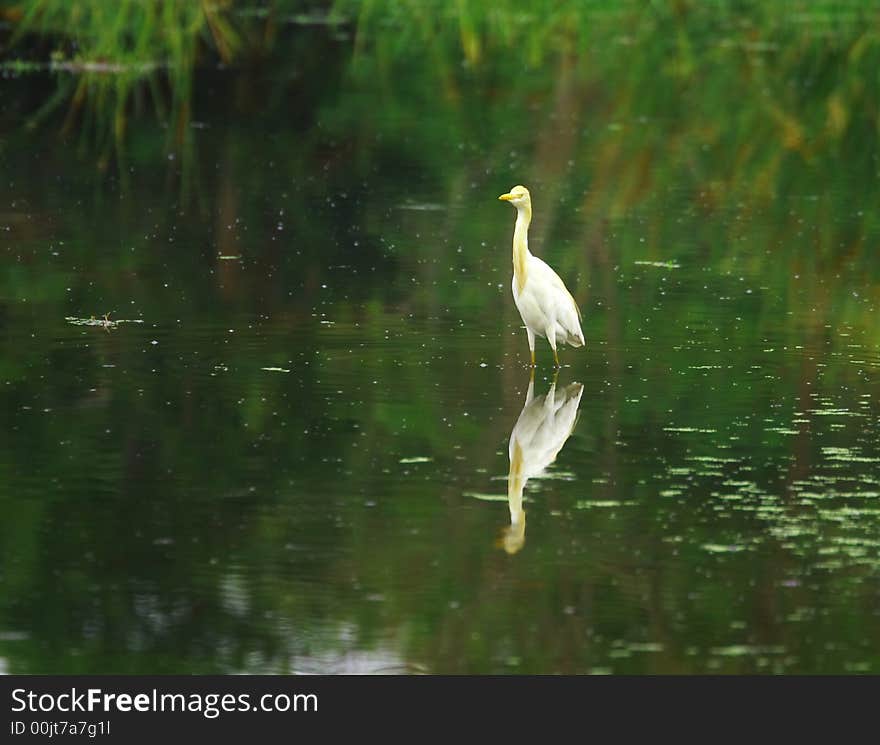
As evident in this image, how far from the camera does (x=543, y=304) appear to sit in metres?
11.7

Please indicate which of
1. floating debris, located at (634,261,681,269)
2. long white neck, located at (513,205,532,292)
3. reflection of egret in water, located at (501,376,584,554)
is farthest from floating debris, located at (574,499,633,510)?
floating debris, located at (634,261,681,269)

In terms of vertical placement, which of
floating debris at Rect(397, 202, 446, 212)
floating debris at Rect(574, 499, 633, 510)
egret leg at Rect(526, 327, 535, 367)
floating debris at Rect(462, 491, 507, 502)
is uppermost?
floating debris at Rect(574, 499, 633, 510)

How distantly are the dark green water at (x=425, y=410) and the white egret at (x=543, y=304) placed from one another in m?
0.22

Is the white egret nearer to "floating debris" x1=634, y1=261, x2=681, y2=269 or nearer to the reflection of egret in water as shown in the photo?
the reflection of egret in water

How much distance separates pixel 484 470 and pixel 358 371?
2.13 metres

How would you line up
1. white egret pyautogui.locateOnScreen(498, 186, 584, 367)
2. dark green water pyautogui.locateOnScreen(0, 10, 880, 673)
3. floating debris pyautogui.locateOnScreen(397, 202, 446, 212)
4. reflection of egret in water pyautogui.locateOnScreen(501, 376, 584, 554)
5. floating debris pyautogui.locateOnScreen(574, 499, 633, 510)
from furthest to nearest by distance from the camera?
1. floating debris pyautogui.locateOnScreen(397, 202, 446, 212)
2. white egret pyautogui.locateOnScreen(498, 186, 584, 367)
3. floating debris pyautogui.locateOnScreen(574, 499, 633, 510)
4. reflection of egret in water pyautogui.locateOnScreen(501, 376, 584, 554)
5. dark green water pyautogui.locateOnScreen(0, 10, 880, 673)

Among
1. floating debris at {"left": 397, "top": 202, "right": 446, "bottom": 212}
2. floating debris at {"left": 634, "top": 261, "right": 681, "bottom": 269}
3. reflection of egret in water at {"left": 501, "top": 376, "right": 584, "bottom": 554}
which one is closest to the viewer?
reflection of egret in water at {"left": 501, "top": 376, "right": 584, "bottom": 554}

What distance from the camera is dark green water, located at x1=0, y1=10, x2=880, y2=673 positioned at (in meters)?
7.37

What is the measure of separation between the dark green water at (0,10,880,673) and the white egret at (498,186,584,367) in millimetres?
224

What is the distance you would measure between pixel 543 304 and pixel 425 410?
1451 mm

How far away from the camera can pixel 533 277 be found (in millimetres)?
11828

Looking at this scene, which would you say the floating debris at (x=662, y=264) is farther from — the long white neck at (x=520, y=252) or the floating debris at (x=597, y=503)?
the floating debris at (x=597, y=503)

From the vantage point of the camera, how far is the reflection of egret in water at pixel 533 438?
8570 millimetres

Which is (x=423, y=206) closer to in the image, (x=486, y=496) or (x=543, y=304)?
(x=543, y=304)
